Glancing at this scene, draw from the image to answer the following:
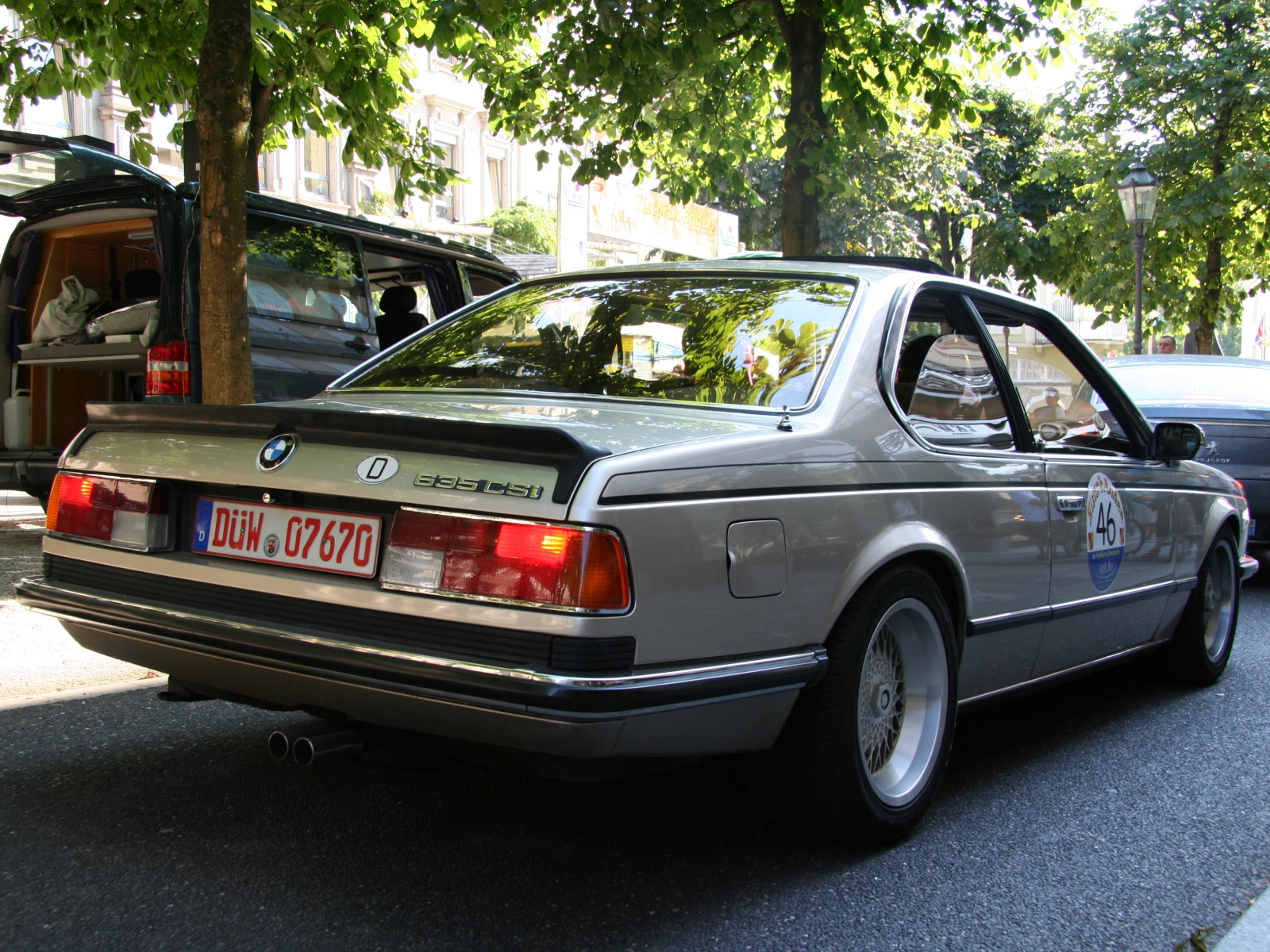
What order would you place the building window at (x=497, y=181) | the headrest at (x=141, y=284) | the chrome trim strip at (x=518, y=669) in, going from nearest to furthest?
the chrome trim strip at (x=518, y=669)
the headrest at (x=141, y=284)
the building window at (x=497, y=181)

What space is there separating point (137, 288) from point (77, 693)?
4.42m

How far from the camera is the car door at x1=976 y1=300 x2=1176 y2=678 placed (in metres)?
4.08

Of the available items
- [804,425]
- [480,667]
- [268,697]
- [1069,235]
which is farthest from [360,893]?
[1069,235]

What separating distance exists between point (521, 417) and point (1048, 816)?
77.2 inches

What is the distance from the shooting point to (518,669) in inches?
96.8

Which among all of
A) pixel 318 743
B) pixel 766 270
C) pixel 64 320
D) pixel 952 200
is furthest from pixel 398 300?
pixel 952 200

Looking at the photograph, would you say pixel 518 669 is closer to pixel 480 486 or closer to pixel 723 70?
pixel 480 486

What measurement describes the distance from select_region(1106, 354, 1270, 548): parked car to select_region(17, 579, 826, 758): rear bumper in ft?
20.5

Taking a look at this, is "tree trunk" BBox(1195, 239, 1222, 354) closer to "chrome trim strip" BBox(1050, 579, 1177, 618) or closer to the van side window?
the van side window

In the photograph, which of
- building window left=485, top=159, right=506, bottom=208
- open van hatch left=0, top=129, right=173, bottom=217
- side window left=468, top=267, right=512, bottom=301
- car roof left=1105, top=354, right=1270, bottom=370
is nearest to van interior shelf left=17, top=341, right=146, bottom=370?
open van hatch left=0, top=129, right=173, bottom=217

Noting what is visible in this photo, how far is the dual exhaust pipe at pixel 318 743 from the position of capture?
266cm

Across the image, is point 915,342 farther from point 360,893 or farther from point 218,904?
point 218,904

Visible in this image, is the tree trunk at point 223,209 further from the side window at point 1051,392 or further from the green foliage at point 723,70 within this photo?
the side window at point 1051,392

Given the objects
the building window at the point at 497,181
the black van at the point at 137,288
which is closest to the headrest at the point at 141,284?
the black van at the point at 137,288
